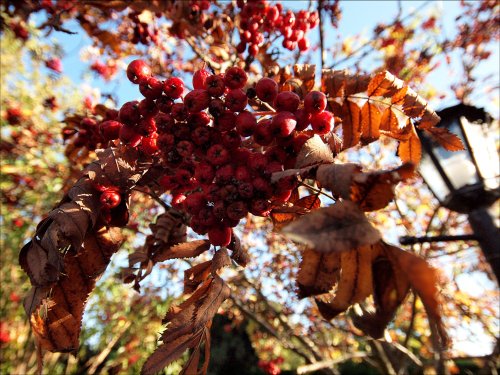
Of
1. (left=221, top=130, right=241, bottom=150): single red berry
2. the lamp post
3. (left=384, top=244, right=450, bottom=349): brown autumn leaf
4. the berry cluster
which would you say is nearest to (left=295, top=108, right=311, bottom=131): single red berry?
(left=221, top=130, right=241, bottom=150): single red berry

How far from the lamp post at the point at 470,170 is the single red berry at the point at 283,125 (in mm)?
1973

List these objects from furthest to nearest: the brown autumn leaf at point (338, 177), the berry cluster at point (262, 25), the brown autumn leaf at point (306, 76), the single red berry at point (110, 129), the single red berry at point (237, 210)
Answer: the berry cluster at point (262, 25) → the single red berry at point (110, 129) → the brown autumn leaf at point (306, 76) → the single red berry at point (237, 210) → the brown autumn leaf at point (338, 177)

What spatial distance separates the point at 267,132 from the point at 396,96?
1.68 feet

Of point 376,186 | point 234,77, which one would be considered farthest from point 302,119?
point 376,186

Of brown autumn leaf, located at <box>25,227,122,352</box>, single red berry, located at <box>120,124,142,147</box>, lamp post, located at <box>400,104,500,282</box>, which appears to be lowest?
brown autumn leaf, located at <box>25,227,122,352</box>

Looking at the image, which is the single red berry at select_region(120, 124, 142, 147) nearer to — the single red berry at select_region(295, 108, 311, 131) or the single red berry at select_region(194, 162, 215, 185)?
the single red berry at select_region(194, 162, 215, 185)

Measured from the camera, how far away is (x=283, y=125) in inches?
42.4

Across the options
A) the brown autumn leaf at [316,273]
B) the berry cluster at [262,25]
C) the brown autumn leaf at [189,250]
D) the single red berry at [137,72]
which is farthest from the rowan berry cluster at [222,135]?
→ the berry cluster at [262,25]

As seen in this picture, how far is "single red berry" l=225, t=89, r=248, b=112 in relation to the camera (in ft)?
3.87

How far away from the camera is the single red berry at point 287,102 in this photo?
1.19 m

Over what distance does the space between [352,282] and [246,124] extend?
1.95 ft

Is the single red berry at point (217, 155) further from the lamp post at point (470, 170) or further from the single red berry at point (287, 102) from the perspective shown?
the lamp post at point (470, 170)

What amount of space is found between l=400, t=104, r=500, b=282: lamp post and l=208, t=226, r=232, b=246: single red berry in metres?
2.09

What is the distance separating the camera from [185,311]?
3.58 ft
